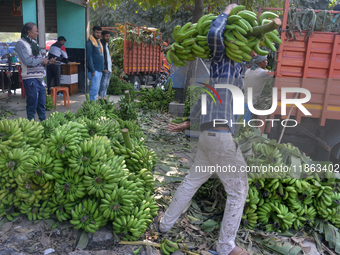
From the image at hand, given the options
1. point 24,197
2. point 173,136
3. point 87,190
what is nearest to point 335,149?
point 173,136

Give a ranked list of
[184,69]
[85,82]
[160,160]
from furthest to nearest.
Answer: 1. [85,82]
2. [184,69]
3. [160,160]

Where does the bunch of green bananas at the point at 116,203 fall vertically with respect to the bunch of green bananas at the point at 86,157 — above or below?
below

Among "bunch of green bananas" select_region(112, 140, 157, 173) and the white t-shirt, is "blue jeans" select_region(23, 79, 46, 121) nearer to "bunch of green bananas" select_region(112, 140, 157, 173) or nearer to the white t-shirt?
"bunch of green bananas" select_region(112, 140, 157, 173)

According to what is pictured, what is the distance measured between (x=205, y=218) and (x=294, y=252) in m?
1.02

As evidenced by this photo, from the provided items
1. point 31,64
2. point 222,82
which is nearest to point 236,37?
point 222,82

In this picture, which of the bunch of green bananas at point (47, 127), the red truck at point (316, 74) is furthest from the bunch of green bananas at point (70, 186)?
the red truck at point (316, 74)

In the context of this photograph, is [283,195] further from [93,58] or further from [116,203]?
[93,58]

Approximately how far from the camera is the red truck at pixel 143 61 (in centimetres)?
1204

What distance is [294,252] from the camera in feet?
9.83

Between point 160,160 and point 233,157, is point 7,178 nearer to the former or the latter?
point 233,157

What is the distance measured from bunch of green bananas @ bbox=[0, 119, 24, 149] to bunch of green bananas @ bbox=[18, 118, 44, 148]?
0.32ft

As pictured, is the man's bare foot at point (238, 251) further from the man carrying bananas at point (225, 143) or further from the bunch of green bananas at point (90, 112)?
the bunch of green bananas at point (90, 112)

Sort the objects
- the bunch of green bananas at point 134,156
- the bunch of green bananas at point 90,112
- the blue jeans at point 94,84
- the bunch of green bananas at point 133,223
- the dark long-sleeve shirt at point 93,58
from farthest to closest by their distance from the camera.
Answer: the blue jeans at point 94,84
the dark long-sleeve shirt at point 93,58
the bunch of green bananas at point 90,112
the bunch of green bananas at point 134,156
the bunch of green bananas at point 133,223

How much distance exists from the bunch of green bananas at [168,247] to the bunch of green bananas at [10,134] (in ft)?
5.96
